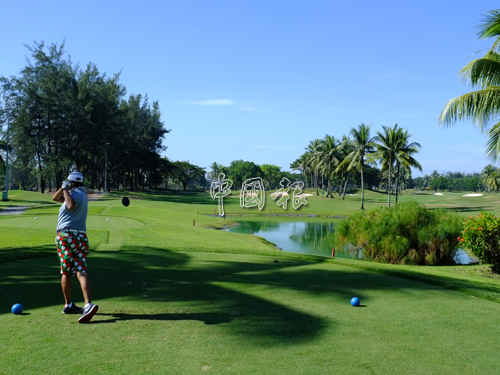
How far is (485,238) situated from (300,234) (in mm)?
23509

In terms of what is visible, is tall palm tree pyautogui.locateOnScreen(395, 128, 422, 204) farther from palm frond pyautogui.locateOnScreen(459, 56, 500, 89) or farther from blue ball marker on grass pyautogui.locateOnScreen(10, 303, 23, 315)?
blue ball marker on grass pyautogui.locateOnScreen(10, 303, 23, 315)

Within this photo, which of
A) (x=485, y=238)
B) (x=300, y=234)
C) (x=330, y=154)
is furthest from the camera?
(x=330, y=154)

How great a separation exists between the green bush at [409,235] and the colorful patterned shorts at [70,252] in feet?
56.4

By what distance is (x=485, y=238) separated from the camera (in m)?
13.8

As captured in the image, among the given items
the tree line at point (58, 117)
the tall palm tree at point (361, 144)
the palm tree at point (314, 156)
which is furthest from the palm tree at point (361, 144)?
the tree line at point (58, 117)

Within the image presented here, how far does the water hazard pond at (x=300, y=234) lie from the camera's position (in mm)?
24991

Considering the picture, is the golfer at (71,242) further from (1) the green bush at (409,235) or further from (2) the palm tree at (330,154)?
(2) the palm tree at (330,154)

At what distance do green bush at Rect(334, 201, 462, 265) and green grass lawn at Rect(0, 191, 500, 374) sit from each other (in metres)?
10.8

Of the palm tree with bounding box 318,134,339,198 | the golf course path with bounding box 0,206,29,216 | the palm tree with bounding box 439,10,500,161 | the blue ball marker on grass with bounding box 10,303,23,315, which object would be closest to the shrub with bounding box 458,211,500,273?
the palm tree with bounding box 439,10,500,161

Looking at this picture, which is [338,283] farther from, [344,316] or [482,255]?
Answer: [482,255]

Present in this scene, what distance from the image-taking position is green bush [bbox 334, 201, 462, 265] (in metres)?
20.1

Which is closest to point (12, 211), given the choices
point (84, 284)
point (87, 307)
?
point (84, 284)

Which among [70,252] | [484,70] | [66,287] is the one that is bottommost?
[66,287]

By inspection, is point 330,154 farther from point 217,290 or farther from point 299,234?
point 217,290
